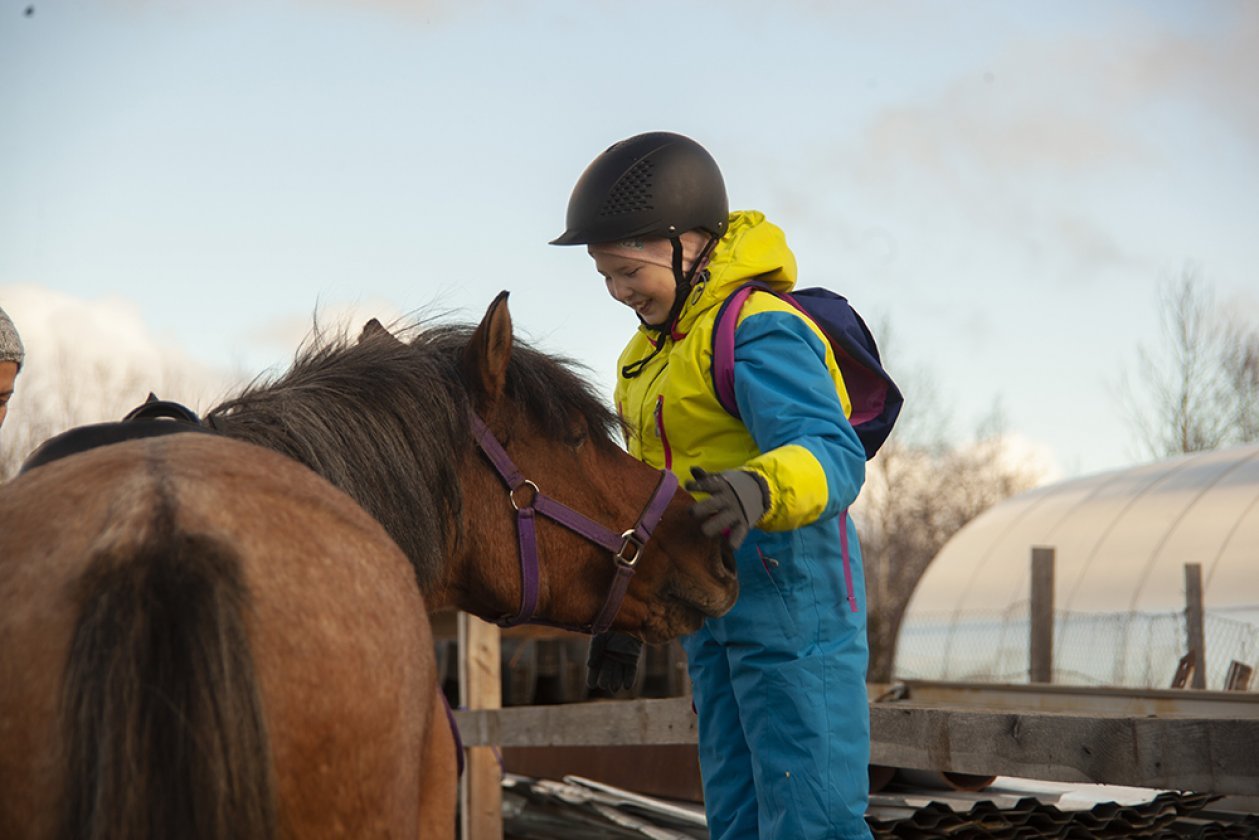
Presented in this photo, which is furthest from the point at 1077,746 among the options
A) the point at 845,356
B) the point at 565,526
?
the point at 565,526

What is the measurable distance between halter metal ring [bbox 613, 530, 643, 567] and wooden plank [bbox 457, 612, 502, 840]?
3639mm

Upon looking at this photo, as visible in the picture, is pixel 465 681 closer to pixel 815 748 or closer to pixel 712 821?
pixel 712 821

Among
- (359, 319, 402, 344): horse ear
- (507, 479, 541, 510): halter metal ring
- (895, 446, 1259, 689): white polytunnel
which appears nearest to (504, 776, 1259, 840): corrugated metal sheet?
(507, 479, 541, 510): halter metal ring

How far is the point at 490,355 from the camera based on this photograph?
233 cm

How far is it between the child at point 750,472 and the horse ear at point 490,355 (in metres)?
0.41

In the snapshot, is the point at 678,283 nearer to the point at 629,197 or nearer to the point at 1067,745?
the point at 629,197

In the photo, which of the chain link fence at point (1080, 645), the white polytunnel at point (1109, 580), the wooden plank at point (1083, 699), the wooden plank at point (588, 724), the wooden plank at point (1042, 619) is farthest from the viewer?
the white polytunnel at point (1109, 580)

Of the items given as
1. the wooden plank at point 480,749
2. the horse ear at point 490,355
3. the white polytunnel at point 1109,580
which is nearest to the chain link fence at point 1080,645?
the white polytunnel at point 1109,580

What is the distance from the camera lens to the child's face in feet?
9.19

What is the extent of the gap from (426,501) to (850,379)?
3.83ft

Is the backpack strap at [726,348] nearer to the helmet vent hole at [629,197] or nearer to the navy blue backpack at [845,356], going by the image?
the navy blue backpack at [845,356]

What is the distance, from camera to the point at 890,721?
3.65 m

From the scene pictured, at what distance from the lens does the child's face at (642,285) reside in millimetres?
2801

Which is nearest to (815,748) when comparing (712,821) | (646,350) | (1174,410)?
(712,821)
